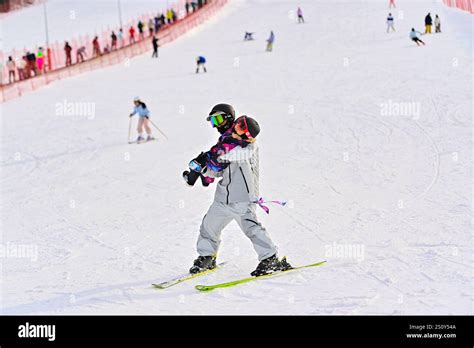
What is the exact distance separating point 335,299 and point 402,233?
234 cm

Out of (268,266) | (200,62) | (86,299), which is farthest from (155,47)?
(86,299)

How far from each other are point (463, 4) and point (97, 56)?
44.4 feet

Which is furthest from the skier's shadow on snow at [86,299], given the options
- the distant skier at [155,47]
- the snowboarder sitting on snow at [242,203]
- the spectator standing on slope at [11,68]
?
the distant skier at [155,47]

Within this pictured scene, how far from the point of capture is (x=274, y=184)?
10.6m

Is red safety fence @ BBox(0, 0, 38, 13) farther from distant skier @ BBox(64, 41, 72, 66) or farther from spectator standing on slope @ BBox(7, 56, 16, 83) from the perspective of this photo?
spectator standing on slope @ BBox(7, 56, 16, 83)

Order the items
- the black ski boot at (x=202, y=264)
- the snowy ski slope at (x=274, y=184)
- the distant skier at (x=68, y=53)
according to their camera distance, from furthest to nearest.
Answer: the distant skier at (x=68, y=53)
the black ski boot at (x=202, y=264)
the snowy ski slope at (x=274, y=184)

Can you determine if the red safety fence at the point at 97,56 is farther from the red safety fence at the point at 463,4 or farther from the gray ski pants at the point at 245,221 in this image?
the gray ski pants at the point at 245,221

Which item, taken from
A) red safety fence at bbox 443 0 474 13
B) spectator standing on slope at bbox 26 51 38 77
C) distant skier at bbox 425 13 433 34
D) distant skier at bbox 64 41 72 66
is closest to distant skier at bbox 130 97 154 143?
spectator standing on slope at bbox 26 51 38 77

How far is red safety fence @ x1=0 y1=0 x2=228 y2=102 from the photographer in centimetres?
2134

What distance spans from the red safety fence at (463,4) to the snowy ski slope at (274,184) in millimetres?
2930

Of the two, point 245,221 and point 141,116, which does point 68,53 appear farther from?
point 245,221

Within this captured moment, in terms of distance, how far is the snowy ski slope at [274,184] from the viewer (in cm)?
602

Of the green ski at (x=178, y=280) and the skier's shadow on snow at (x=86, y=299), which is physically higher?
the green ski at (x=178, y=280)
